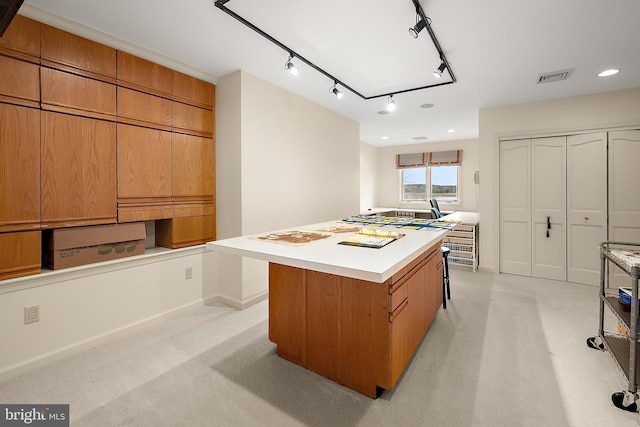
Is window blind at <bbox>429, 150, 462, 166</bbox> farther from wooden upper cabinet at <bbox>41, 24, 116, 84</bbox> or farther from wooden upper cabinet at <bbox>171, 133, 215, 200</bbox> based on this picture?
wooden upper cabinet at <bbox>41, 24, 116, 84</bbox>

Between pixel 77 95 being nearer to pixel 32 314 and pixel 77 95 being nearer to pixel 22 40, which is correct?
pixel 22 40

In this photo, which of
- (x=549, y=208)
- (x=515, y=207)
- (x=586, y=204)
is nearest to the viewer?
(x=586, y=204)

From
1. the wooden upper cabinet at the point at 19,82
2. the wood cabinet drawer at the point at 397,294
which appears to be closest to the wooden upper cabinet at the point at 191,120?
the wooden upper cabinet at the point at 19,82

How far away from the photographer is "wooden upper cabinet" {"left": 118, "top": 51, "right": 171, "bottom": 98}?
262 centimetres

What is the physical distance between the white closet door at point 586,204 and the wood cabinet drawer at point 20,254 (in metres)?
5.87

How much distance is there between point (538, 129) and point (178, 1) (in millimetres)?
4604

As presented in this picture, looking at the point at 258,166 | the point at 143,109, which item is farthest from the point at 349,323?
the point at 143,109

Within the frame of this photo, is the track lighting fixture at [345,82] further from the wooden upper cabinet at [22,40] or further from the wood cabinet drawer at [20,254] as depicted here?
the wood cabinet drawer at [20,254]

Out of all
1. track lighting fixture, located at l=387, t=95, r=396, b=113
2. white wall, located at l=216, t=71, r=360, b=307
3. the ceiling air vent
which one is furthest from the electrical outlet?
the ceiling air vent

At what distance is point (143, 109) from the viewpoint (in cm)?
277

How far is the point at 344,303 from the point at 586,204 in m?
4.10

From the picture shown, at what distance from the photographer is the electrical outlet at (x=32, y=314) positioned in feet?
7.00

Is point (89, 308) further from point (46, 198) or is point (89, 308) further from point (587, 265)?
point (587, 265)

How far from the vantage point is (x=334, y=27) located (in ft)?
7.80
